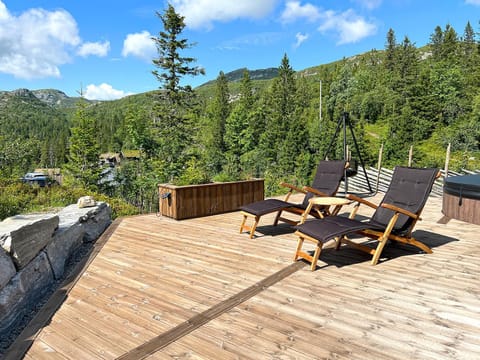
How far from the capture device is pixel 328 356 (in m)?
1.96

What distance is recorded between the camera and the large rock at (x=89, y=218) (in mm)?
4367

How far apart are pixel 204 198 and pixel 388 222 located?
10.3ft

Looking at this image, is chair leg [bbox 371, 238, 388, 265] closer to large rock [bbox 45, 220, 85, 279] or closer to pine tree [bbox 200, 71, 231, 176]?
large rock [bbox 45, 220, 85, 279]

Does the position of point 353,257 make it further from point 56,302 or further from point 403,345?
point 56,302

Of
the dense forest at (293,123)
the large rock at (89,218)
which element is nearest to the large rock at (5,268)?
the large rock at (89,218)

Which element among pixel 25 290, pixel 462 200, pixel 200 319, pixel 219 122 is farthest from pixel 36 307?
pixel 219 122

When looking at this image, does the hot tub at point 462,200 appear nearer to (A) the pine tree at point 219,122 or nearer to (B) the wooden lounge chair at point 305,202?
(B) the wooden lounge chair at point 305,202

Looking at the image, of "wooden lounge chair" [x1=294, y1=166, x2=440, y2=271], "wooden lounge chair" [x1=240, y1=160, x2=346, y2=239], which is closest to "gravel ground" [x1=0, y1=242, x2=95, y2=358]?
"wooden lounge chair" [x1=240, y1=160, x2=346, y2=239]

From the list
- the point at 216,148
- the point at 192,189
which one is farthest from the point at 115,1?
the point at 216,148

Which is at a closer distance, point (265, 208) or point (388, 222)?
point (388, 222)

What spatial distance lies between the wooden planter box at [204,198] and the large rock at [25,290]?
2569 mm

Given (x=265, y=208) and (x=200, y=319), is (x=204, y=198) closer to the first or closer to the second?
(x=265, y=208)

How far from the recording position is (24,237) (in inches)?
114

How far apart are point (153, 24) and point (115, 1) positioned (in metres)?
9.89
